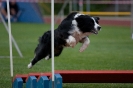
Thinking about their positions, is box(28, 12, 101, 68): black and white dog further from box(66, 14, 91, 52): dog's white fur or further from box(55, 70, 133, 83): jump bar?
box(55, 70, 133, 83): jump bar

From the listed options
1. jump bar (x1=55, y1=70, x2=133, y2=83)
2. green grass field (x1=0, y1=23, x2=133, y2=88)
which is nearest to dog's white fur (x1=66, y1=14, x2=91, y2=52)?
jump bar (x1=55, y1=70, x2=133, y2=83)

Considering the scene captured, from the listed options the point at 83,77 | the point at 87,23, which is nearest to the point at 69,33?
A: the point at 87,23

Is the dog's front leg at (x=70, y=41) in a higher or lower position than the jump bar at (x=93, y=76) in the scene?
higher

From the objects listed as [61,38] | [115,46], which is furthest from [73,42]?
[115,46]

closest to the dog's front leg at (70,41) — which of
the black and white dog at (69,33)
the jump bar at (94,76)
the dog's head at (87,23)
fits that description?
the black and white dog at (69,33)

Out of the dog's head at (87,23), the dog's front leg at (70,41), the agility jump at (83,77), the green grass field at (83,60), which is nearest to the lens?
the agility jump at (83,77)

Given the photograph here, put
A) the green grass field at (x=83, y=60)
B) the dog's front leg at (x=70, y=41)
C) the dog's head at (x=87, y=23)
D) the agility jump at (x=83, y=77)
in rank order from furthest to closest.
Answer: the green grass field at (x=83, y=60) < the dog's head at (x=87, y=23) < the dog's front leg at (x=70, y=41) < the agility jump at (x=83, y=77)

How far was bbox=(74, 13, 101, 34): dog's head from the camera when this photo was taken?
7219mm

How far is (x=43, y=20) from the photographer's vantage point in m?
28.9

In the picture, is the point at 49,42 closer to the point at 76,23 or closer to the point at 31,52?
the point at 76,23

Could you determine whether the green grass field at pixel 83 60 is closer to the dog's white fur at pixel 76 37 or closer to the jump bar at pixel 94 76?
the jump bar at pixel 94 76

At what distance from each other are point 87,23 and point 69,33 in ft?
1.17

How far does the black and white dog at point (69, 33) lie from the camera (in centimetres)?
708

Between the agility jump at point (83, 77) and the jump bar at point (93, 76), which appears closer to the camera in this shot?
the agility jump at point (83, 77)
